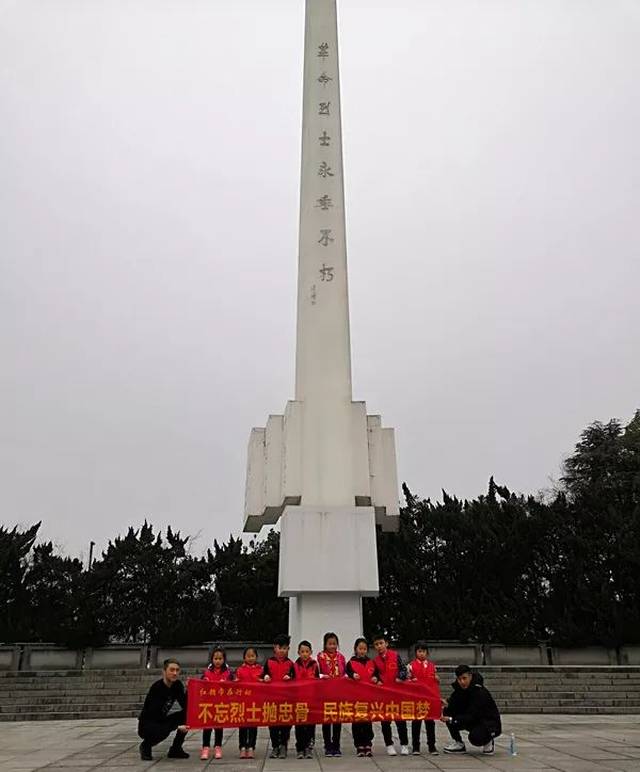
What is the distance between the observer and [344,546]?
32.8 ft

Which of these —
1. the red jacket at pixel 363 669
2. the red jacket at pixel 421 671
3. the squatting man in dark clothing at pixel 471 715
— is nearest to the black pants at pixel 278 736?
the red jacket at pixel 363 669

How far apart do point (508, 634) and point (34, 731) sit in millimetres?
12469

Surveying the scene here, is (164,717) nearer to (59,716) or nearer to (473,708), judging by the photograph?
(473,708)

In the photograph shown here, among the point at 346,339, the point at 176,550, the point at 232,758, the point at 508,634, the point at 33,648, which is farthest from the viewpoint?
the point at 176,550

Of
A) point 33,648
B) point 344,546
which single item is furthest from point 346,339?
point 33,648

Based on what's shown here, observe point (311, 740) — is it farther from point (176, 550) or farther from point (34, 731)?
point (176, 550)

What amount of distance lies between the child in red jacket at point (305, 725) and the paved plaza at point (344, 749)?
0.50ft

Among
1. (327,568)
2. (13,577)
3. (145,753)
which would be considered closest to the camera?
(145,753)

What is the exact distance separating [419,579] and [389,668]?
45.7 feet

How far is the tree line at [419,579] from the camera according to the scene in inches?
744

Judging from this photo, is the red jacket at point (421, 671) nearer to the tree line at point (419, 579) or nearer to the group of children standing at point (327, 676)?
the group of children standing at point (327, 676)

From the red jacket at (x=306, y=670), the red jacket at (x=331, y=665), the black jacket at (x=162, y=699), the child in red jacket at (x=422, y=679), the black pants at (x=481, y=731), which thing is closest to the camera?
the black pants at (x=481, y=731)

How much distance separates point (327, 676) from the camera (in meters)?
7.04

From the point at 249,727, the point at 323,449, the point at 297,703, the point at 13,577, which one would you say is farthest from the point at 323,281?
the point at 13,577
